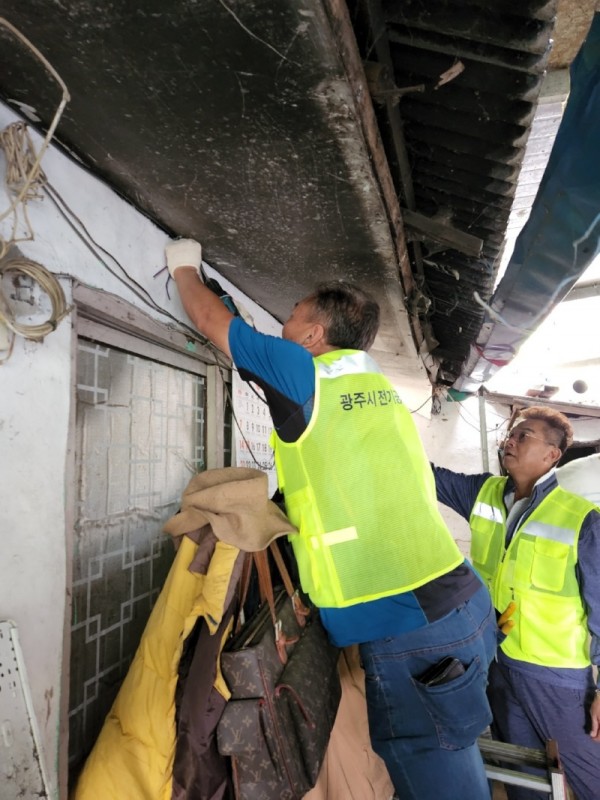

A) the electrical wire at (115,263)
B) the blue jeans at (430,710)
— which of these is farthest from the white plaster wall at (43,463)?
the blue jeans at (430,710)

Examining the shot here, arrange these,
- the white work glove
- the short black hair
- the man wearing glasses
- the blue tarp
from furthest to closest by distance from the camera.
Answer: the man wearing glasses → the white work glove → the short black hair → the blue tarp

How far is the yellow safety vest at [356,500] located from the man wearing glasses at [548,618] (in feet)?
3.53

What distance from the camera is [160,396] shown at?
1941 mm

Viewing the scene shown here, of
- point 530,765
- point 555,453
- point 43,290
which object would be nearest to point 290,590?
point 43,290

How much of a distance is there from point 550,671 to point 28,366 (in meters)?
2.50

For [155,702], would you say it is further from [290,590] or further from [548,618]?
[548,618]

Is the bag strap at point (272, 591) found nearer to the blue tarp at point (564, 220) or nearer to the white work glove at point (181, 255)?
the white work glove at point (181, 255)

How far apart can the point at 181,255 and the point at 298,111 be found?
2.81 ft

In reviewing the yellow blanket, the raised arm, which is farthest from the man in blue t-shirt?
→ the yellow blanket

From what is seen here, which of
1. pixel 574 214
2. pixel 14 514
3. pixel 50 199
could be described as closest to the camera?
pixel 14 514

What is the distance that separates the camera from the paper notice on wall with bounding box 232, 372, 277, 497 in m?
2.43

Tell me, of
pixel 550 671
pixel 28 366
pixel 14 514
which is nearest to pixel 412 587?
pixel 14 514

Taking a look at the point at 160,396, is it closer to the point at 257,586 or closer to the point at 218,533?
the point at 218,533

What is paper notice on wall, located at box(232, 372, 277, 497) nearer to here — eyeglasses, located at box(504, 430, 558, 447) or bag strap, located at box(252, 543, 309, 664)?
bag strap, located at box(252, 543, 309, 664)
